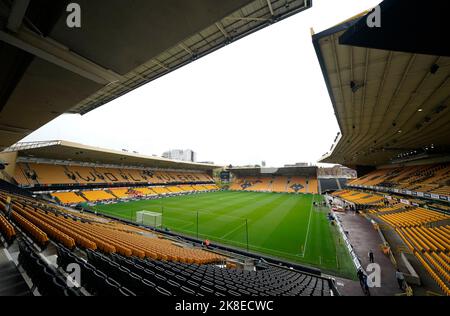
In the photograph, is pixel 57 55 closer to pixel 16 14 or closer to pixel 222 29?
pixel 16 14

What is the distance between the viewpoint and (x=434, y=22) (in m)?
2.84

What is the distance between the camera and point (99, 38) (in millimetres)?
3021

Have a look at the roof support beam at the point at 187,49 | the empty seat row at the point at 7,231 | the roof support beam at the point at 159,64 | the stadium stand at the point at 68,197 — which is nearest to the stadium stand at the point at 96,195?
the stadium stand at the point at 68,197

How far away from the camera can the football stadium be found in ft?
9.38

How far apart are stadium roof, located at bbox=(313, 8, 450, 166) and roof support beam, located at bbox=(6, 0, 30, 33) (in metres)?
5.31

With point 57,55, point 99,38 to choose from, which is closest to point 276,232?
point 99,38

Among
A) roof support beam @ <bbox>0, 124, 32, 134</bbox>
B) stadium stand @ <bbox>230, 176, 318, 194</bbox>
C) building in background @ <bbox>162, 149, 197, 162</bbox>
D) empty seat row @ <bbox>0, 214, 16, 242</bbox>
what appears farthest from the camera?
building in background @ <bbox>162, 149, 197, 162</bbox>

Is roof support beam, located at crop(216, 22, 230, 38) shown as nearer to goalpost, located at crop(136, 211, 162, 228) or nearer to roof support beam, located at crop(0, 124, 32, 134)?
roof support beam, located at crop(0, 124, 32, 134)

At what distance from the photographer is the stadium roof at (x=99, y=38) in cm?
254

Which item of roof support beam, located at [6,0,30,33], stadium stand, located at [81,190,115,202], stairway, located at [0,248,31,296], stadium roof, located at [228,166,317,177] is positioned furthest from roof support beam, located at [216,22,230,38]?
stadium roof, located at [228,166,317,177]

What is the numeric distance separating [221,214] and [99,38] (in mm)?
22251

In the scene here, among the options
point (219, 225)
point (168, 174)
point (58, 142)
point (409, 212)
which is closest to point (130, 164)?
point (168, 174)

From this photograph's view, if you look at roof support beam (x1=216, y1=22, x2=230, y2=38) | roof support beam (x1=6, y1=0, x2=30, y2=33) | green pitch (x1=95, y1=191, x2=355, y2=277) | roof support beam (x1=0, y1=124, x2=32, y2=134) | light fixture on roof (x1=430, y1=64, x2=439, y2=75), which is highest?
light fixture on roof (x1=430, y1=64, x2=439, y2=75)

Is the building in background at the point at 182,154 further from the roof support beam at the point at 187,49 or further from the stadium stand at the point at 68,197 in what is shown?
the roof support beam at the point at 187,49
